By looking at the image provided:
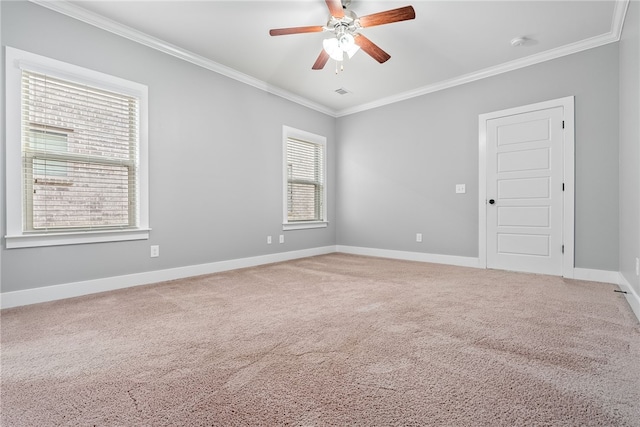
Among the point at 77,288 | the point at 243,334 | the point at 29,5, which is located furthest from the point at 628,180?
the point at 29,5

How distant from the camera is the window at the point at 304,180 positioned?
4.79 meters

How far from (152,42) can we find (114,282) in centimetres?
249

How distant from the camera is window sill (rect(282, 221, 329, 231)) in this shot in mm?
4696

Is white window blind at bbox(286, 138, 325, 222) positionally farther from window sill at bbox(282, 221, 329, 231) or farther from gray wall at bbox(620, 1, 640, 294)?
gray wall at bbox(620, 1, 640, 294)

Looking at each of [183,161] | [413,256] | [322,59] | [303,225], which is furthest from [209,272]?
[413,256]

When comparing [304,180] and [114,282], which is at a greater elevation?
[304,180]

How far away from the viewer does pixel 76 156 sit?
2.70m

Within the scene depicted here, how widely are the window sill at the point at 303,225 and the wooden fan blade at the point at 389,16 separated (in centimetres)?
295

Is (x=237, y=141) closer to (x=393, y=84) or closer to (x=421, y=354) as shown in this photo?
(x=393, y=84)

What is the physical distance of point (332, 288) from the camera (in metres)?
3.00

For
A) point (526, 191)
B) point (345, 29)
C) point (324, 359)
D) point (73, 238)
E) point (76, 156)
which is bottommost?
point (324, 359)

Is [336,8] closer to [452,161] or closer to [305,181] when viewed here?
[452,161]

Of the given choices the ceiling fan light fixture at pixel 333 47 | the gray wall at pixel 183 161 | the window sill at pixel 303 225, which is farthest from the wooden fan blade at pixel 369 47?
the window sill at pixel 303 225

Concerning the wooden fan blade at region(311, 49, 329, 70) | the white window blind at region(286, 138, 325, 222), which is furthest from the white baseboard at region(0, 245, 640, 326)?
the wooden fan blade at region(311, 49, 329, 70)
